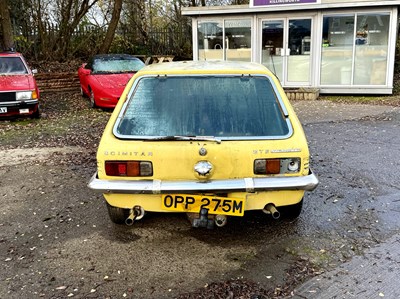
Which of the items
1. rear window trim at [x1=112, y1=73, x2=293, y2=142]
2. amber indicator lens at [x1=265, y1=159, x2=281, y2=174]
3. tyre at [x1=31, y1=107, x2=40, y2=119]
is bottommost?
Result: tyre at [x1=31, y1=107, x2=40, y2=119]

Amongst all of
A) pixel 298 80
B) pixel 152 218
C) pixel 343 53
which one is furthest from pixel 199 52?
pixel 152 218

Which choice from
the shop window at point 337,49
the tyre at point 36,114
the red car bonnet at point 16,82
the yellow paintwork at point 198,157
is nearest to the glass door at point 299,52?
the shop window at point 337,49

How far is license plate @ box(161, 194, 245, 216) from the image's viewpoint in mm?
3521

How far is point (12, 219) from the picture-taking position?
14.9ft

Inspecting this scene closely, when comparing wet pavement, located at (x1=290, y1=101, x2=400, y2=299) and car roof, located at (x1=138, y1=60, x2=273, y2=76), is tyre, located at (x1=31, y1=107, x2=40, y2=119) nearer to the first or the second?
car roof, located at (x1=138, y1=60, x2=273, y2=76)

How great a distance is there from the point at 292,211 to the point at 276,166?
32.8 inches

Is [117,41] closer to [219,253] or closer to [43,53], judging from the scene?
[43,53]

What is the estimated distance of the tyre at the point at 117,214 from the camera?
4.07 m

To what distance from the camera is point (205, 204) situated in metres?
3.53

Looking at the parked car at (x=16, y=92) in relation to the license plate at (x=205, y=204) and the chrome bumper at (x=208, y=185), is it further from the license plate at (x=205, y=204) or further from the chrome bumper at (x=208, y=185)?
the license plate at (x=205, y=204)

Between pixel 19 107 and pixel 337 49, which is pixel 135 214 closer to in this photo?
pixel 19 107

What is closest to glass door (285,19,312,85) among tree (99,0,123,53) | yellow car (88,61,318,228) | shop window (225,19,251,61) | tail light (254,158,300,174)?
shop window (225,19,251,61)

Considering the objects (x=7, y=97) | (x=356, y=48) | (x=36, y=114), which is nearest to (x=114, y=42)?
(x=36, y=114)

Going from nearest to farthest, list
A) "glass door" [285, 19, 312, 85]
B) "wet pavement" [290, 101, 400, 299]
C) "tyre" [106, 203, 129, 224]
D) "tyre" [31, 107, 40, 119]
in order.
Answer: "wet pavement" [290, 101, 400, 299] < "tyre" [106, 203, 129, 224] < "tyre" [31, 107, 40, 119] < "glass door" [285, 19, 312, 85]
